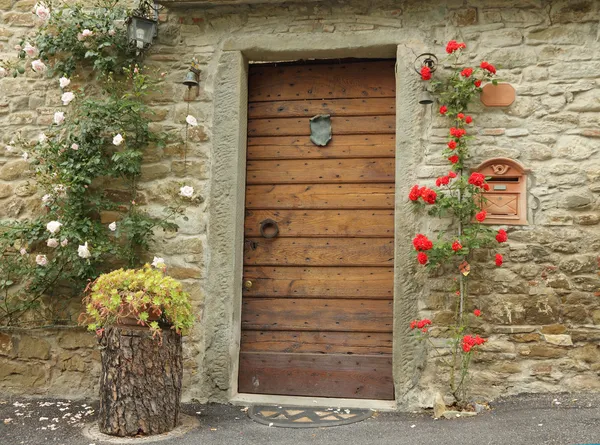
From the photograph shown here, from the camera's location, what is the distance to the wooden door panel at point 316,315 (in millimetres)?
4133

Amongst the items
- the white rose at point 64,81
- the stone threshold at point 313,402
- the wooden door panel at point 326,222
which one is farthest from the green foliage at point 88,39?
the stone threshold at point 313,402

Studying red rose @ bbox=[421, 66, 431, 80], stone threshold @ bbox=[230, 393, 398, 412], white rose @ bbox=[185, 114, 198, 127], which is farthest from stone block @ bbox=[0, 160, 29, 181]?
red rose @ bbox=[421, 66, 431, 80]

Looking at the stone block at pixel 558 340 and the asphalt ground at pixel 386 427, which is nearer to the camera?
the asphalt ground at pixel 386 427

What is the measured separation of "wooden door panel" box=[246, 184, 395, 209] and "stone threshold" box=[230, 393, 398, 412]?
132 cm

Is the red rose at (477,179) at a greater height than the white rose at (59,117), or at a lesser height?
lesser

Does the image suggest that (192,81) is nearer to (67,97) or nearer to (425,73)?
(67,97)

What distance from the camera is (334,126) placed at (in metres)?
4.31

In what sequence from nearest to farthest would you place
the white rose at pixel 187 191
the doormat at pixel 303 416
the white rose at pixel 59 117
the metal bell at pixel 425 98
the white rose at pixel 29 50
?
the doormat at pixel 303 416 < the metal bell at pixel 425 98 < the white rose at pixel 187 191 < the white rose at pixel 59 117 < the white rose at pixel 29 50

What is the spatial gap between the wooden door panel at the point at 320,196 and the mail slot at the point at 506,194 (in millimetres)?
663

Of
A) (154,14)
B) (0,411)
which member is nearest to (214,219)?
(154,14)

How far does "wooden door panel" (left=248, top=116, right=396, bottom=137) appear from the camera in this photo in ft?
14.0

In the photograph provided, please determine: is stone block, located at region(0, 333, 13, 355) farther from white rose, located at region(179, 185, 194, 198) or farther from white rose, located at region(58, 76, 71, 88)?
white rose, located at region(58, 76, 71, 88)

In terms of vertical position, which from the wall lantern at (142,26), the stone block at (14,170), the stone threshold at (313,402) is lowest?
the stone threshold at (313,402)

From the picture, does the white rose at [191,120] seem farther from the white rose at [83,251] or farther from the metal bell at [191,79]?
the white rose at [83,251]
